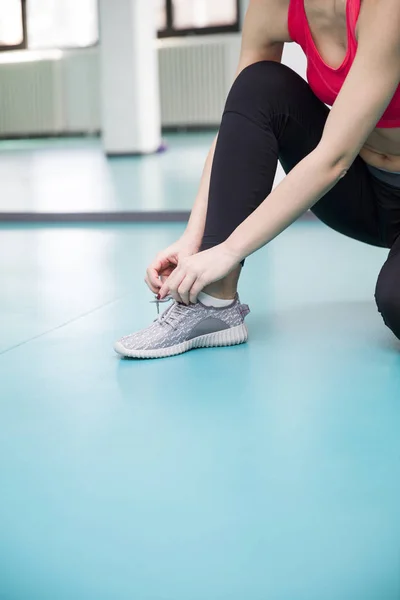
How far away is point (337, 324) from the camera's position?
177 centimetres

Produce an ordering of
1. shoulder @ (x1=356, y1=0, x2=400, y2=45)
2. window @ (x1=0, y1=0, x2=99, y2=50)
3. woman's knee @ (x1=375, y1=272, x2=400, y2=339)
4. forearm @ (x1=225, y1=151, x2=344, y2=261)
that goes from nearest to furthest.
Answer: shoulder @ (x1=356, y1=0, x2=400, y2=45)
forearm @ (x1=225, y1=151, x2=344, y2=261)
woman's knee @ (x1=375, y1=272, x2=400, y2=339)
window @ (x1=0, y1=0, x2=99, y2=50)

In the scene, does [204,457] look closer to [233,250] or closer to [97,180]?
[233,250]

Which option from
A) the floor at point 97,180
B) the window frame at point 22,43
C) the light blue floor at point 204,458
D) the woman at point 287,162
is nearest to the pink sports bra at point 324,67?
the woman at point 287,162

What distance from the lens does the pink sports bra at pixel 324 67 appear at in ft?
4.44

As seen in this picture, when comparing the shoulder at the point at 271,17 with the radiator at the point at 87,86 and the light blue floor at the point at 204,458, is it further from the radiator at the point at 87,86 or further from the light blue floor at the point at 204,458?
the radiator at the point at 87,86

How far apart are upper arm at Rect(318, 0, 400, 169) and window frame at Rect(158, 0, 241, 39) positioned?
7441 millimetres

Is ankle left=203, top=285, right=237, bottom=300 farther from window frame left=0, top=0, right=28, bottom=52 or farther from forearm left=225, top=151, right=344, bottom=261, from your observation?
window frame left=0, top=0, right=28, bottom=52

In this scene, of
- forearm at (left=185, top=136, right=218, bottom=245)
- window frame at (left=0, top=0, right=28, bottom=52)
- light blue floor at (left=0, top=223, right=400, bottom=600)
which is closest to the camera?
light blue floor at (left=0, top=223, right=400, bottom=600)

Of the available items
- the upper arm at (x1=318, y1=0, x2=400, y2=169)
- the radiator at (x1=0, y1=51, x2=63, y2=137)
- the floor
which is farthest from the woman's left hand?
the radiator at (x1=0, y1=51, x2=63, y2=137)

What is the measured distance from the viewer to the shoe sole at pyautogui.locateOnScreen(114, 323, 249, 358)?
1.56 meters

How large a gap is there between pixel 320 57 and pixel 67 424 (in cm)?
68

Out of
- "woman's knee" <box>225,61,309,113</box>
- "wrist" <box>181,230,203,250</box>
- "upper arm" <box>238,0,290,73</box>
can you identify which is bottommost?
"wrist" <box>181,230,203,250</box>

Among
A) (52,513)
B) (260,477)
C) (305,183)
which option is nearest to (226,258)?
(305,183)

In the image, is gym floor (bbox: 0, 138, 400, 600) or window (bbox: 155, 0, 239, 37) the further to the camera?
window (bbox: 155, 0, 239, 37)
